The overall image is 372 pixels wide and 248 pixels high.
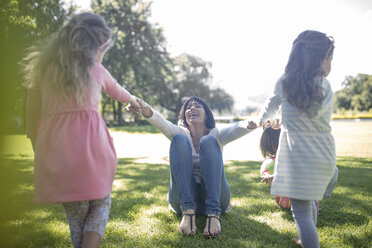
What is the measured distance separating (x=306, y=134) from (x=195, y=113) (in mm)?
1334

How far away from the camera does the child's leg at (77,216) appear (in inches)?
65.2

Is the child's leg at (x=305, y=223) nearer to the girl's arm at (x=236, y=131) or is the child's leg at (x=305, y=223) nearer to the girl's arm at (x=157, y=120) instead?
the girl's arm at (x=236, y=131)

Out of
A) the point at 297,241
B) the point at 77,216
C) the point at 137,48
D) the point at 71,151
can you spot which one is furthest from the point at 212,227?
the point at 137,48

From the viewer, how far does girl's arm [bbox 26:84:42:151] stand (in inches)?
66.8

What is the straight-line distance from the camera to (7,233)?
2.36 meters

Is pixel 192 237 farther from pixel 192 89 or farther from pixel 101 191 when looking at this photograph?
pixel 192 89

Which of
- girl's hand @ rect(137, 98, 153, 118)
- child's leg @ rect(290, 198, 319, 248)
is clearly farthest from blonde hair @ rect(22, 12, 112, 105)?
child's leg @ rect(290, 198, 319, 248)

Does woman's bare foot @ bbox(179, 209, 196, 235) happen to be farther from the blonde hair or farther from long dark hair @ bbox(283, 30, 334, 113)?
the blonde hair

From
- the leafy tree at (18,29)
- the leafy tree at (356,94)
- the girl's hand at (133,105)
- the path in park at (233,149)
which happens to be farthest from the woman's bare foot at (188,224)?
the leafy tree at (356,94)

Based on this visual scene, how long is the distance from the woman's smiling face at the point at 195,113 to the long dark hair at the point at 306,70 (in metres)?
1.19

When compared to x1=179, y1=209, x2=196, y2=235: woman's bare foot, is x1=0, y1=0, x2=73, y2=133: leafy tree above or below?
above

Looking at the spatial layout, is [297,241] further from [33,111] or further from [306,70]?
[33,111]

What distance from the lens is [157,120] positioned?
2.62m

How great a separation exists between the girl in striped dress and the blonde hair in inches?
53.2
